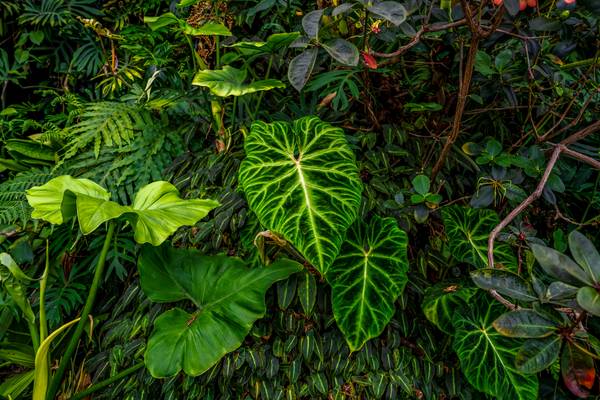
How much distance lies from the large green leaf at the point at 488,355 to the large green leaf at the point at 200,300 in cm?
53

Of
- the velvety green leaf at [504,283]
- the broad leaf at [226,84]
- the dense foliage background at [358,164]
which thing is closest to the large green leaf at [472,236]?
the dense foliage background at [358,164]

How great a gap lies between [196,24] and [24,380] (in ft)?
4.92

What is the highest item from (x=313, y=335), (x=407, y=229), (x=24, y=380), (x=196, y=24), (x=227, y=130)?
(x=196, y=24)

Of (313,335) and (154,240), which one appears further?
(313,335)

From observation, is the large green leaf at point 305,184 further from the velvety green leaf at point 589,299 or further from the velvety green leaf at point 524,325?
the velvety green leaf at point 589,299

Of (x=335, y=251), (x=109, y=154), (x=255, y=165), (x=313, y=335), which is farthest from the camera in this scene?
(x=109, y=154)

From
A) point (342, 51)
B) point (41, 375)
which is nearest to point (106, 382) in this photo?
point (41, 375)

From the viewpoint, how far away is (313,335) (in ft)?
4.94

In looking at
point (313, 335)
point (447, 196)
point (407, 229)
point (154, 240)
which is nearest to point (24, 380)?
point (154, 240)

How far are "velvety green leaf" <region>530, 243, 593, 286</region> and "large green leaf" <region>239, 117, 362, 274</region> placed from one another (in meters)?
0.48

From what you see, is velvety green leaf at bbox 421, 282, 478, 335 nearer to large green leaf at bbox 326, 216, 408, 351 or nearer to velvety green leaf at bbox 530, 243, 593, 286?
large green leaf at bbox 326, 216, 408, 351

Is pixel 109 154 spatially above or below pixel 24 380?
above

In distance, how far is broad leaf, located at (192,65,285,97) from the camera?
1.53 metres

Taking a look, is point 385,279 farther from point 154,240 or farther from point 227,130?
point 227,130
